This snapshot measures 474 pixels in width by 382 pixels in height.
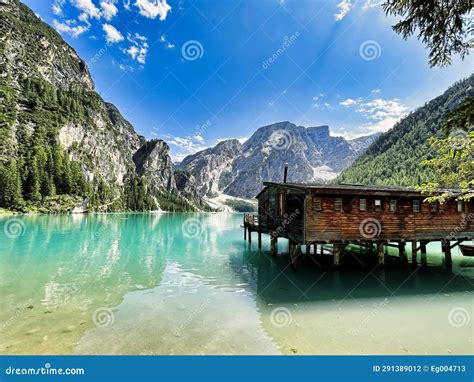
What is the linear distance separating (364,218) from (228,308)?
13.4m

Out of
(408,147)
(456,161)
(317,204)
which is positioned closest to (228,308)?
(317,204)

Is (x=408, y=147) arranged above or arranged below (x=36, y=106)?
below

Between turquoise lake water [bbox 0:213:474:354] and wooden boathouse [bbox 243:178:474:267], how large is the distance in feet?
8.55

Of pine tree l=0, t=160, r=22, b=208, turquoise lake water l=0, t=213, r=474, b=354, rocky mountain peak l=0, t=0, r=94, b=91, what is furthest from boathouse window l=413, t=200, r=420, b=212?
rocky mountain peak l=0, t=0, r=94, b=91

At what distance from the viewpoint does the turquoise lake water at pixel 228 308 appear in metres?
9.70

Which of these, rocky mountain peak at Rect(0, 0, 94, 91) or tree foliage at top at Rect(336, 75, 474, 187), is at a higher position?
rocky mountain peak at Rect(0, 0, 94, 91)

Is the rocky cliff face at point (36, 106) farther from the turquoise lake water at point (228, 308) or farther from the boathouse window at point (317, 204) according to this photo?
the boathouse window at point (317, 204)

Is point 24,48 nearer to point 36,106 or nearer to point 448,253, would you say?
point 36,106

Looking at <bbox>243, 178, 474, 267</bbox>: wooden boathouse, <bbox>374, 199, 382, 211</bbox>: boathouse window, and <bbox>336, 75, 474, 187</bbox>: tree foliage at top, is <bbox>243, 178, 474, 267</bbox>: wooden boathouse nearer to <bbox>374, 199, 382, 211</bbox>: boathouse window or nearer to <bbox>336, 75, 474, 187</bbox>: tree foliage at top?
<bbox>374, 199, 382, 211</bbox>: boathouse window

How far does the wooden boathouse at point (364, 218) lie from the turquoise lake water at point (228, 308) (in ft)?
8.55

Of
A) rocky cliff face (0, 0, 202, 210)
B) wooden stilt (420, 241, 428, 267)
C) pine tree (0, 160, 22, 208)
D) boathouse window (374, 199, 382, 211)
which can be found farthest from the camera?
rocky cliff face (0, 0, 202, 210)

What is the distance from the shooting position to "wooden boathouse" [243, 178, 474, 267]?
20625mm

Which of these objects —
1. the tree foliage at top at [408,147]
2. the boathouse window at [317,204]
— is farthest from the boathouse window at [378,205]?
the tree foliage at top at [408,147]

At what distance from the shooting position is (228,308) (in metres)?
13.6
